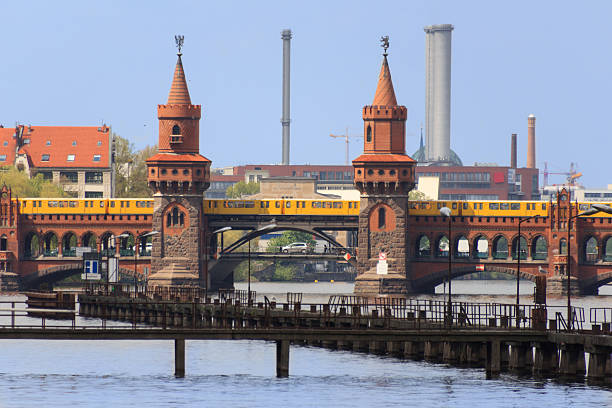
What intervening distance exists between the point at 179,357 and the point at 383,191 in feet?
298

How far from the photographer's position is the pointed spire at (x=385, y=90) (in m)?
193

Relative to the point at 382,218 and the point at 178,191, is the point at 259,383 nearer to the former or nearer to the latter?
the point at 382,218

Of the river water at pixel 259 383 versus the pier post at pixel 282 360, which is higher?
the pier post at pixel 282 360

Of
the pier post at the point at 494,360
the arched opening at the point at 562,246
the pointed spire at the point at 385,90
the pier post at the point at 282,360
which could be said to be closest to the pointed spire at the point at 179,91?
the pointed spire at the point at 385,90

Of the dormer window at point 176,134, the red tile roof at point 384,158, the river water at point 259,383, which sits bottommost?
the river water at point 259,383

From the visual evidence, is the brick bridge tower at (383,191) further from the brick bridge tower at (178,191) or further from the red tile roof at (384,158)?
the brick bridge tower at (178,191)

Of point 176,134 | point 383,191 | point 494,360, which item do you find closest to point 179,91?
point 176,134

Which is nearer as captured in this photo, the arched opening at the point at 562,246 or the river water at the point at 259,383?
the river water at the point at 259,383

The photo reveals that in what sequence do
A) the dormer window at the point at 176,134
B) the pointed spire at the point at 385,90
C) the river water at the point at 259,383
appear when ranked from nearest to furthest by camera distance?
the river water at the point at 259,383, the pointed spire at the point at 385,90, the dormer window at the point at 176,134

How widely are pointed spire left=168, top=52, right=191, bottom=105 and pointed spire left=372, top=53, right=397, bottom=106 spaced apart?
67.5 ft

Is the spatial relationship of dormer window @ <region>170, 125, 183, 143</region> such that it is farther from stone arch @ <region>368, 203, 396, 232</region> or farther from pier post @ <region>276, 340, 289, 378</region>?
pier post @ <region>276, 340, 289, 378</region>

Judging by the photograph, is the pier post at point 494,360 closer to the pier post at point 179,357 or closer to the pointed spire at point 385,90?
the pier post at point 179,357

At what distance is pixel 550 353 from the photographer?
345ft

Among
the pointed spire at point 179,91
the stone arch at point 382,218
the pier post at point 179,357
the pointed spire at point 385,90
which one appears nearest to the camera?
the pier post at point 179,357
